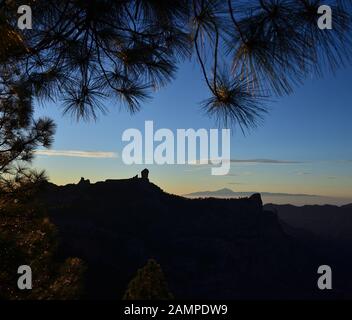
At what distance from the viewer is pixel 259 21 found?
252 cm

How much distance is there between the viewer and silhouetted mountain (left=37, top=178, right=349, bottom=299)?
6384 cm

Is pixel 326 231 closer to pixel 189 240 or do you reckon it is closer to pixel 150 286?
pixel 189 240

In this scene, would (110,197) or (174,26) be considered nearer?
(174,26)

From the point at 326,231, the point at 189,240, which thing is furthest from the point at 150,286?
the point at 326,231

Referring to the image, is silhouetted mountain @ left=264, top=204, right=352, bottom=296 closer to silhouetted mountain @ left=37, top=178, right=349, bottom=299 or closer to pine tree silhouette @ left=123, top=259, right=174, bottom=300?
silhouetted mountain @ left=37, top=178, right=349, bottom=299

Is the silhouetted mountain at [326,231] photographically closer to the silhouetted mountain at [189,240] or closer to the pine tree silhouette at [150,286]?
the silhouetted mountain at [189,240]

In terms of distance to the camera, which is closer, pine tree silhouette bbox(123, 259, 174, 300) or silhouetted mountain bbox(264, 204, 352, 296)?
pine tree silhouette bbox(123, 259, 174, 300)

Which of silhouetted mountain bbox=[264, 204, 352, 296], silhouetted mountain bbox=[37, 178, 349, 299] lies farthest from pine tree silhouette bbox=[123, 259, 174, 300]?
silhouetted mountain bbox=[264, 204, 352, 296]

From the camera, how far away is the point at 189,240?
251ft

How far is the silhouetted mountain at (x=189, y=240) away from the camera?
2514 inches

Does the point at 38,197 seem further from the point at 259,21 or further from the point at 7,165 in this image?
the point at 259,21

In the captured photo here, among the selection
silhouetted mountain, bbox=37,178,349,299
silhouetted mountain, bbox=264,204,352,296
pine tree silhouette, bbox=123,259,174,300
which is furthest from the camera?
silhouetted mountain, bbox=264,204,352,296

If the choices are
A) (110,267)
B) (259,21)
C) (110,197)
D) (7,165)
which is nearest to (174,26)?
(259,21)
